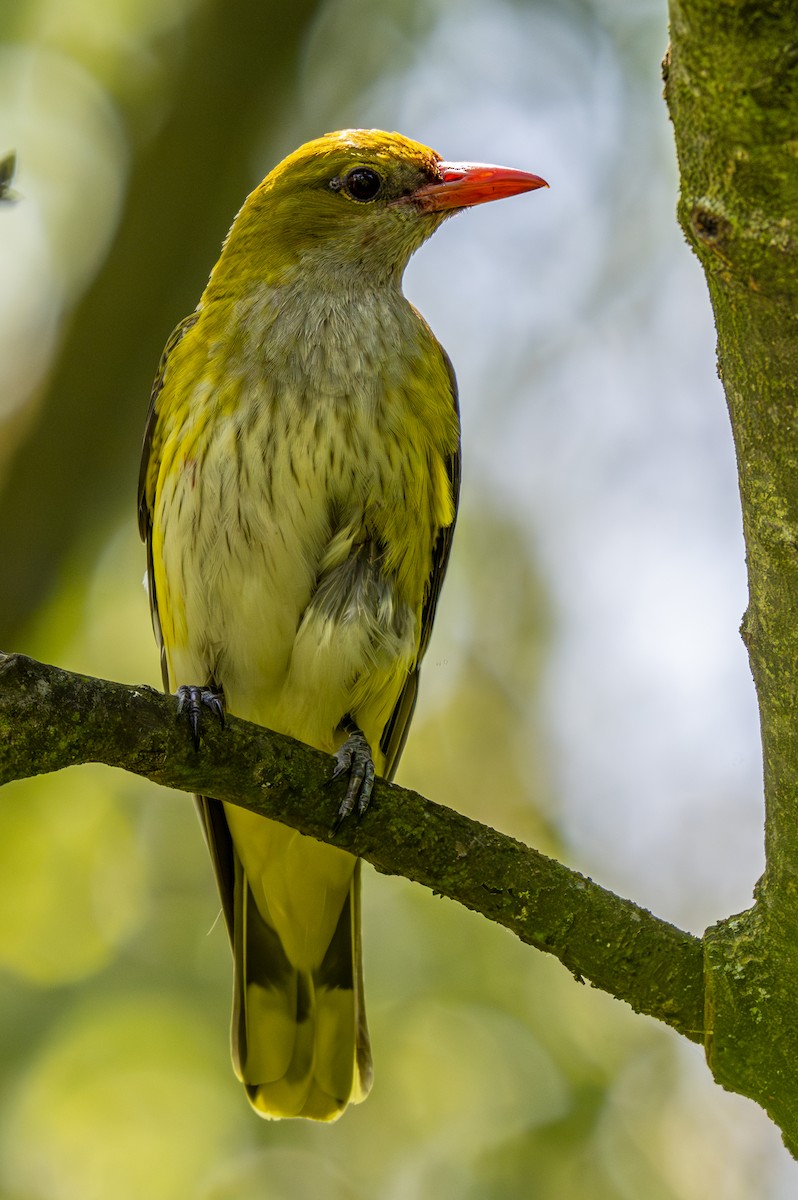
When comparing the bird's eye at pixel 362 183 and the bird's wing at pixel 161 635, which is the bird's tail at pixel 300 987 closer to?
the bird's wing at pixel 161 635

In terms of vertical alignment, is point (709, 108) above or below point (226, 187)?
below

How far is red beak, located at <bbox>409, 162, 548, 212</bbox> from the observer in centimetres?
411

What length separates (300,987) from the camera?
13.9 feet

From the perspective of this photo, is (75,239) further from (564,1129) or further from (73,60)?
(564,1129)

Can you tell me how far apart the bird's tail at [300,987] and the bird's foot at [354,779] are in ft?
3.73

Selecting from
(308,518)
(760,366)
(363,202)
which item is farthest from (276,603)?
(760,366)

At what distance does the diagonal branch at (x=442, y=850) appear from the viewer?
8.34ft

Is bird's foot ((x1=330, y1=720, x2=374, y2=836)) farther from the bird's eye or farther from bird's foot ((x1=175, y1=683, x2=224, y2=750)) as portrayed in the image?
the bird's eye

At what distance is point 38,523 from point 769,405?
2.82 meters

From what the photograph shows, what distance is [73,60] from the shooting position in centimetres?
575

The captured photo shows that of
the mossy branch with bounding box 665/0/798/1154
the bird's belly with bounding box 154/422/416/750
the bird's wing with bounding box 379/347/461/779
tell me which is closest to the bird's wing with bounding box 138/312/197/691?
the bird's belly with bounding box 154/422/416/750

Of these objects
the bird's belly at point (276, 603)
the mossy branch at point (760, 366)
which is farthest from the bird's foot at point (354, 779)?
the mossy branch at point (760, 366)

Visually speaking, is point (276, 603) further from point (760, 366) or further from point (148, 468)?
point (760, 366)

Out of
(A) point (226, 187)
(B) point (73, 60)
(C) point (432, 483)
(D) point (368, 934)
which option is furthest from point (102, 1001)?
(B) point (73, 60)
